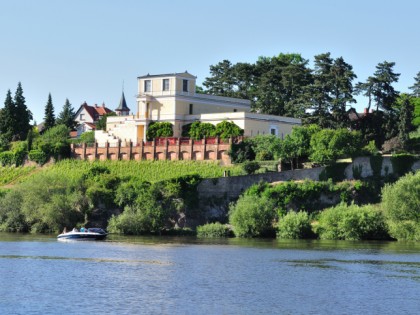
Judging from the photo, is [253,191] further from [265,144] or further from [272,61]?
[272,61]

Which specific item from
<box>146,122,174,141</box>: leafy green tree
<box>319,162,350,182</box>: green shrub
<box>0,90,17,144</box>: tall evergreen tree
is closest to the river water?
<box>319,162,350,182</box>: green shrub

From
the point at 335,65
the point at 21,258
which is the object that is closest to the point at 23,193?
the point at 21,258

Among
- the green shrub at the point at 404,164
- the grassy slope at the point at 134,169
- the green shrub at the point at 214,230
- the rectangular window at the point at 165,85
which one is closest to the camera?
the green shrub at the point at 214,230

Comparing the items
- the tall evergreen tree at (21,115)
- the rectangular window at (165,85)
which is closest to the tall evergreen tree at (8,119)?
the tall evergreen tree at (21,115)

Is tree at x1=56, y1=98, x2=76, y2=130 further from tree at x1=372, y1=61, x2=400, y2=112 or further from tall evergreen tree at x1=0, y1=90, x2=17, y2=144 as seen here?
tree at x1=372, y1=61, x2=400, y2=112

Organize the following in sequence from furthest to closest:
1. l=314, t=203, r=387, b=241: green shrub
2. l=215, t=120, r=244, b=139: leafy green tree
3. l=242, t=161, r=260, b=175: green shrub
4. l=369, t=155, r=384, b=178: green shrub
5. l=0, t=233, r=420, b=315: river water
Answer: l=215, t=120, r=244, b=139: leafy green tree
l=242, t=161, r=260, b=175: green shrub
l=369, t=155, r=384, b=178: green shrub
l=314, t=203, r=387, b=241: green shrub
l=0, t=233, r=420, b=315: river water

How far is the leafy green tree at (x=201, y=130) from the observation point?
112 meters

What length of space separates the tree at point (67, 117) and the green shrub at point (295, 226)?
218 feet

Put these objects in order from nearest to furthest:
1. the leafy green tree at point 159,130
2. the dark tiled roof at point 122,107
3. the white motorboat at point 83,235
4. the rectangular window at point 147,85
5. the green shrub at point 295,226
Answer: the green shrub at point 295,226 < the white motorboat at point 83,235 < the leafy green tree at point 159,130 < the rectangular window at point 147,85 < the dark tiled roof at point 122,107

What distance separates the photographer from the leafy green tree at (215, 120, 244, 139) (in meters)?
109

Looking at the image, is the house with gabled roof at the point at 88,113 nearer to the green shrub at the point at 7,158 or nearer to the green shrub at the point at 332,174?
the green shrub at the point at 7,158

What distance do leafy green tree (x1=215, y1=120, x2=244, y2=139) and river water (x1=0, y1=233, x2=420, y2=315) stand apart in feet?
95.2

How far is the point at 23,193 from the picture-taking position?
100375 millimetres

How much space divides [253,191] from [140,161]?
77.7ft
